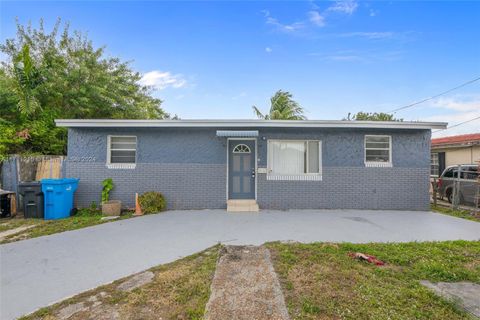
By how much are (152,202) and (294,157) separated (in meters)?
5.30

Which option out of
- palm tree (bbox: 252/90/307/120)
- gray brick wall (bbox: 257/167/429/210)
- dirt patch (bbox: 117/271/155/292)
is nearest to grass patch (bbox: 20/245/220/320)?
dirt patch (bbox: 117/271/155/292)

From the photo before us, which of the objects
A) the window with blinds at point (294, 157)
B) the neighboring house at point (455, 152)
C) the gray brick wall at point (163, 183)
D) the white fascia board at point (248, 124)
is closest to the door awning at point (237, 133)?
the white fascia board at point (248, 124)

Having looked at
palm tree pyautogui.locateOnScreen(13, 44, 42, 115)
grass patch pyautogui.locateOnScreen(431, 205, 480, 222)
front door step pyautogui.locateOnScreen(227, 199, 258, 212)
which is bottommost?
grass patch pyautogui.locateOnScreen(431, 205, 480, 222)

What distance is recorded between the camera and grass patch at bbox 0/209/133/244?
17.7 ft

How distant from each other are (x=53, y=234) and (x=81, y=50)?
34.7 ft

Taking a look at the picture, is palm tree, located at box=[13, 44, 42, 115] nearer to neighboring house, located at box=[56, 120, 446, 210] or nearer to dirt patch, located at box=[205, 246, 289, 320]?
neighboring house, located at box=[56, 120, 446, 210]

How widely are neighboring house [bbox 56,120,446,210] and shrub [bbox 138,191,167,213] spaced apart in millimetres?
300

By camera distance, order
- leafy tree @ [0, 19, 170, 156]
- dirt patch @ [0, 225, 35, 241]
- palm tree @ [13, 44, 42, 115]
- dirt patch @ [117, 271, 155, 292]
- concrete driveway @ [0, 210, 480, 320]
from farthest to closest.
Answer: leafy tree @ [0, 19, 170, 156] → palm tree @ [13, 44, 42, 115] → dirt patch @ [0, 225, 35, 241] → concrete driveway @ [0, 210, 480, 320] → dirt patch @ [117, 271, 155, 292]

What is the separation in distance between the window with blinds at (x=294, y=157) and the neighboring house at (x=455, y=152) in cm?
891

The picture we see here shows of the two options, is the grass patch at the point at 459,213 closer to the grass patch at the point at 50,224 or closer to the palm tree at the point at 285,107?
the grass patch at the point at 50,224

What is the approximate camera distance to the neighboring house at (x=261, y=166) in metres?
8.00

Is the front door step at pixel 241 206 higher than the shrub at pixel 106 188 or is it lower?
lower

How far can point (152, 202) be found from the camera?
757cm

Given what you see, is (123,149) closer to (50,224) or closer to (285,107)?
(50,224)
